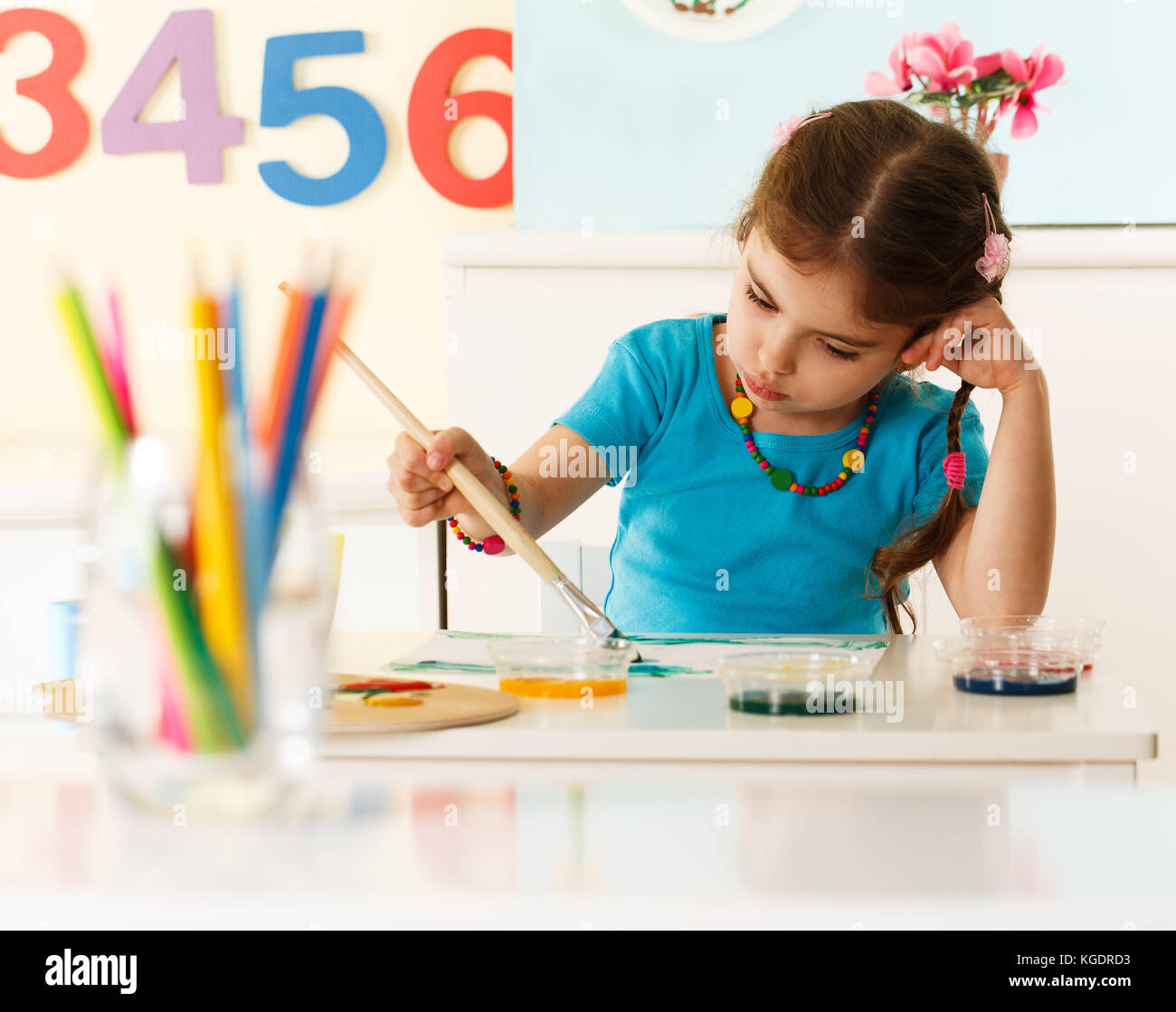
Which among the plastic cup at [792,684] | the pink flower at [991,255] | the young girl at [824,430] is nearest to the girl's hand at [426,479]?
the young girl at [824,430]

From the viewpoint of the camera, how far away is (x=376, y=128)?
213cm

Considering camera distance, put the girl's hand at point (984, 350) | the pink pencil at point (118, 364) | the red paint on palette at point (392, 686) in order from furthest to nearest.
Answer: the girl's hand at point (984, 350)
the red paint on palette at point (392, 686)
the pink pencil at point (118, 364)

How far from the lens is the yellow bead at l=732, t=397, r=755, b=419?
1.29m

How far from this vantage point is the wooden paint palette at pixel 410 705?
60 centimetres

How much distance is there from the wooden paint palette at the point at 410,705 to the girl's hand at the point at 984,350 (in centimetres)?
62

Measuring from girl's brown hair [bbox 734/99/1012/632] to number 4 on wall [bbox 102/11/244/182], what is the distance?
1283 millimetres

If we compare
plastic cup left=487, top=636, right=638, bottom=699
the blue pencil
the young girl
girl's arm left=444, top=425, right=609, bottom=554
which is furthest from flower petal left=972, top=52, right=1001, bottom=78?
the blue pencil

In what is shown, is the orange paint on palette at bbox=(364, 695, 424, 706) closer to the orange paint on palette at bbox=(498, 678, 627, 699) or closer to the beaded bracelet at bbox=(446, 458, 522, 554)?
the orange paint on palette at bbox=(498, 678, 627, 699)

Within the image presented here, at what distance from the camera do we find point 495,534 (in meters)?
1.10

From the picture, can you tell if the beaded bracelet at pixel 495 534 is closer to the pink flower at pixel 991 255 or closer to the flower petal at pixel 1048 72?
the pink flower at pixel 991 255

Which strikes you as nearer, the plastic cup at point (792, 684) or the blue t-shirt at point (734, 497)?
the plastic cup at point (792, 684)
